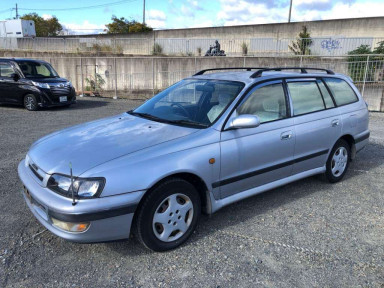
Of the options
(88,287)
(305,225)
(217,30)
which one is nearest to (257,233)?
(305,225)

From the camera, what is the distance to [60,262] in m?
2.87

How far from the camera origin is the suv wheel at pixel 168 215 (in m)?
2.81

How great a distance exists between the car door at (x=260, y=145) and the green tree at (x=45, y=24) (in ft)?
Answer: 203

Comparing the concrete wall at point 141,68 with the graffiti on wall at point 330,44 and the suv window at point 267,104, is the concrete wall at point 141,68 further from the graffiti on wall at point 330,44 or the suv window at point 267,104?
the suv window at point 267,104

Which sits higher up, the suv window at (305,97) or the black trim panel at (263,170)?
the suv window at (305,97)

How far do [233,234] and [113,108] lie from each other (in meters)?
9.58

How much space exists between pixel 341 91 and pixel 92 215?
399 cm

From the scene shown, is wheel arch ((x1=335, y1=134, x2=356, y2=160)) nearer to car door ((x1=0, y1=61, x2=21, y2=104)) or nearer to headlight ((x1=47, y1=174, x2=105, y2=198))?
headlight ((x1=47, y1=174, x2=105, y2=198))

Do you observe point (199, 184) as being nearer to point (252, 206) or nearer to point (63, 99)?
point (252, 206)

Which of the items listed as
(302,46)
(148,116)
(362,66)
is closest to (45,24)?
(302,46)

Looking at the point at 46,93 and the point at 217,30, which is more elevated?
the point at 217,30

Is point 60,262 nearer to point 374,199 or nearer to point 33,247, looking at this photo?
point 33,247

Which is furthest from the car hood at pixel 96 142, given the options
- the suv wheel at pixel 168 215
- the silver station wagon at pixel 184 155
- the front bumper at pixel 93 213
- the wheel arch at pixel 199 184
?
the suv wheel at pixel 168 215

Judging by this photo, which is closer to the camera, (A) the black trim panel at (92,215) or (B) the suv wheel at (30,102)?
(A) the black trim panel at (92,215)
